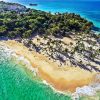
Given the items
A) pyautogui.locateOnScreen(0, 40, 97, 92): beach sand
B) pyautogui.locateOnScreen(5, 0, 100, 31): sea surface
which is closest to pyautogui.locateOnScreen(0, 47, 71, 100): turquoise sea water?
pyautogui.locateOnScreen(0, 40, 97, 92): beach sand

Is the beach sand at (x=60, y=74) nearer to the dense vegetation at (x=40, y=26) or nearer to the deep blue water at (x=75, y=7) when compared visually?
the dense vegetation at (x=40, y=26)

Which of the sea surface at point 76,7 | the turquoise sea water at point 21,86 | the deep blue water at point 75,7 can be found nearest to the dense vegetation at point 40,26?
the turquoise sea water at point 21,86

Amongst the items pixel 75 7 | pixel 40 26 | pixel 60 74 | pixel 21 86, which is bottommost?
pixel 21 86

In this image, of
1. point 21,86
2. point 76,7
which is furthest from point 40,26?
point 76,7

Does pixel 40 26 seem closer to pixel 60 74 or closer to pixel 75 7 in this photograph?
pixel 60 74

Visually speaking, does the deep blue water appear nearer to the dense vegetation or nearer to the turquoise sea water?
the dense vegetation

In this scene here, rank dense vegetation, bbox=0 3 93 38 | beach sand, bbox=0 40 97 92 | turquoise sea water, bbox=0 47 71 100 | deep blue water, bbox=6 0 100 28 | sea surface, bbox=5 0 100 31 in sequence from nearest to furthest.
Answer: turquoise sea water, bbox=0 47 71 100 < beach sand, bbox=0 40 97 92 < dense vegetation, bbox=0 3 93 38 < sea surface, bbox=5 0 100 31 < deep blue water, bbox=6 0 100 28

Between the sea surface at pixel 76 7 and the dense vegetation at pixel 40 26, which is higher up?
the sea surface at pixel 76 7
